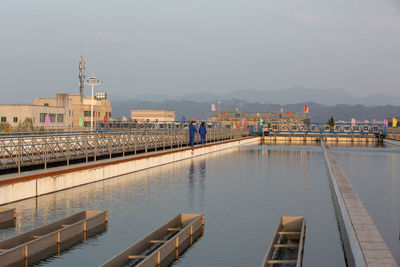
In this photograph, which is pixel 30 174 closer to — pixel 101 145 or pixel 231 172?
pixel 101 145

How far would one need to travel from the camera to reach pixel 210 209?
666 inches

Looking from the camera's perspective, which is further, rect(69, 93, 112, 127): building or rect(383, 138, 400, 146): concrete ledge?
rect(69, 93, 112, 127): building

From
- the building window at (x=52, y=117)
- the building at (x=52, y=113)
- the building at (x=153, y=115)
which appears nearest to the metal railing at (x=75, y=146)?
the building at (x=52, y=113)

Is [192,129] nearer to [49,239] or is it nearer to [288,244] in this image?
[288,244]

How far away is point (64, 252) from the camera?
1126cm

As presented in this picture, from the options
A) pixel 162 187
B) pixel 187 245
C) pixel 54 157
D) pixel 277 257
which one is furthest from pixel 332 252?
pixel 54 157

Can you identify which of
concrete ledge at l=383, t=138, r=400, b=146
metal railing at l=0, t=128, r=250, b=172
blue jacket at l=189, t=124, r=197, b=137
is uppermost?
blue jacket at l=189, t=124, r=197, b=137

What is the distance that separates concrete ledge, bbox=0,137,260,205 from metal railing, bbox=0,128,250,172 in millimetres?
836

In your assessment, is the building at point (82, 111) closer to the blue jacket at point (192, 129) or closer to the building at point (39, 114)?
the building at point (39, 114)

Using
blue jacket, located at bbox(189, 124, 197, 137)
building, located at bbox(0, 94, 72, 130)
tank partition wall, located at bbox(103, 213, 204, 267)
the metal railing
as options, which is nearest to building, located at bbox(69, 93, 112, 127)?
building, located at bbox(0, 94, 72, 130)

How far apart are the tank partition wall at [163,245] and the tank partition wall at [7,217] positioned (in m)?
4.36

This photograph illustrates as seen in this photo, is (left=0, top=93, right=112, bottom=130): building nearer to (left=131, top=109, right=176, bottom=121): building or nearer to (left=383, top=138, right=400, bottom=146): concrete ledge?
(left=131, top=109, right=176, bottom=121): building

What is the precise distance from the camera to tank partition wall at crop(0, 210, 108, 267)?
33.3 feet

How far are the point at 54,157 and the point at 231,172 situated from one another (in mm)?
10635
